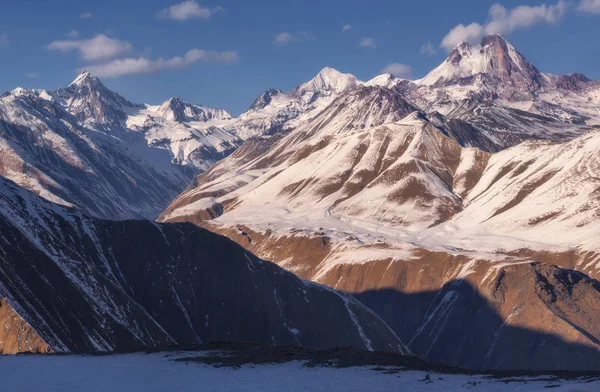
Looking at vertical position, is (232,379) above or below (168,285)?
below

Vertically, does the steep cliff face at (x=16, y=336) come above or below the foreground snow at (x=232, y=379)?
above

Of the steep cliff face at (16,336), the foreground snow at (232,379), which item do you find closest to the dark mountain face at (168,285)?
the steep cliff face at (16,336)

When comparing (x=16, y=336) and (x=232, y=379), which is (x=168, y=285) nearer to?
(x=16, y=336)

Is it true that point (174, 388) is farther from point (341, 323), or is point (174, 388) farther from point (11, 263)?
point (341, 323)

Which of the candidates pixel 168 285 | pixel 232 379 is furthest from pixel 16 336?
pixel 168 285

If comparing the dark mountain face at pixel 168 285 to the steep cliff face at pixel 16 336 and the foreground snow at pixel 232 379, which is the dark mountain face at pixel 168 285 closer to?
the steep cliff face at pixel 16 336

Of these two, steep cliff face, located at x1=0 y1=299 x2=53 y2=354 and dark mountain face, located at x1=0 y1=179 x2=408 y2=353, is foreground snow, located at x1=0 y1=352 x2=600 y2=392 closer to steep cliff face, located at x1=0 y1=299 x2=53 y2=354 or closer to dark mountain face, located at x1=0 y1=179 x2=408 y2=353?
steep cliff face, located at x1=0 y1=299 x2=53 y2=354
